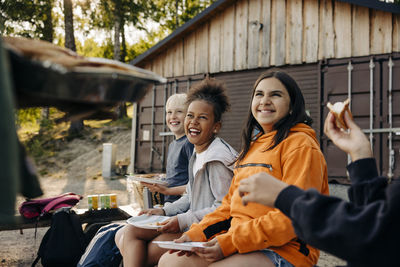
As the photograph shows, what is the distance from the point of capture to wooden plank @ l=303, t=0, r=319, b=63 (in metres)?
8.20

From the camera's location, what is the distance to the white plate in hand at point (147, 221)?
2.33m

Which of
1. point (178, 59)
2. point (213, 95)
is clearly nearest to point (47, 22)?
point (178, 59)

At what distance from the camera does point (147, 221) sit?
248 centimetres

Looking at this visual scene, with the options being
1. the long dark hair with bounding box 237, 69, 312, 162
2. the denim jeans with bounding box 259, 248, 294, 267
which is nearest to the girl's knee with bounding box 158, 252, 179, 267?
the denim jeans with bounding box 259, 248, 294, 267

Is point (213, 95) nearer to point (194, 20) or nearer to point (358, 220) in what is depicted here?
point (358, 220)

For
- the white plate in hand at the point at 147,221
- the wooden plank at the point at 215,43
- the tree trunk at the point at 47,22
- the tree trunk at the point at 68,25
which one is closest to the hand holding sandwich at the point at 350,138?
the white plate in hand at the point at 147,221

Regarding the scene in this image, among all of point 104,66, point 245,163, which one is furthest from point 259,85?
point 104,66

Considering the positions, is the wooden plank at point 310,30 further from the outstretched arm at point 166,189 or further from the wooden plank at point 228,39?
the outstretched arm at point 166,189

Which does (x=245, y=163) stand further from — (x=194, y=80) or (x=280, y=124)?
(x=194, y=80)

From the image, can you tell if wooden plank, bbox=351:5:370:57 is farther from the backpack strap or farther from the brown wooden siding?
the backpack strap

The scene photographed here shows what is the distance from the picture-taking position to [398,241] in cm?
97

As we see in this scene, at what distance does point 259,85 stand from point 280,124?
29 cm

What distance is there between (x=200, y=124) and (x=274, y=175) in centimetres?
104

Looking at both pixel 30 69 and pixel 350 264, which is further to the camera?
pixel 350 264
